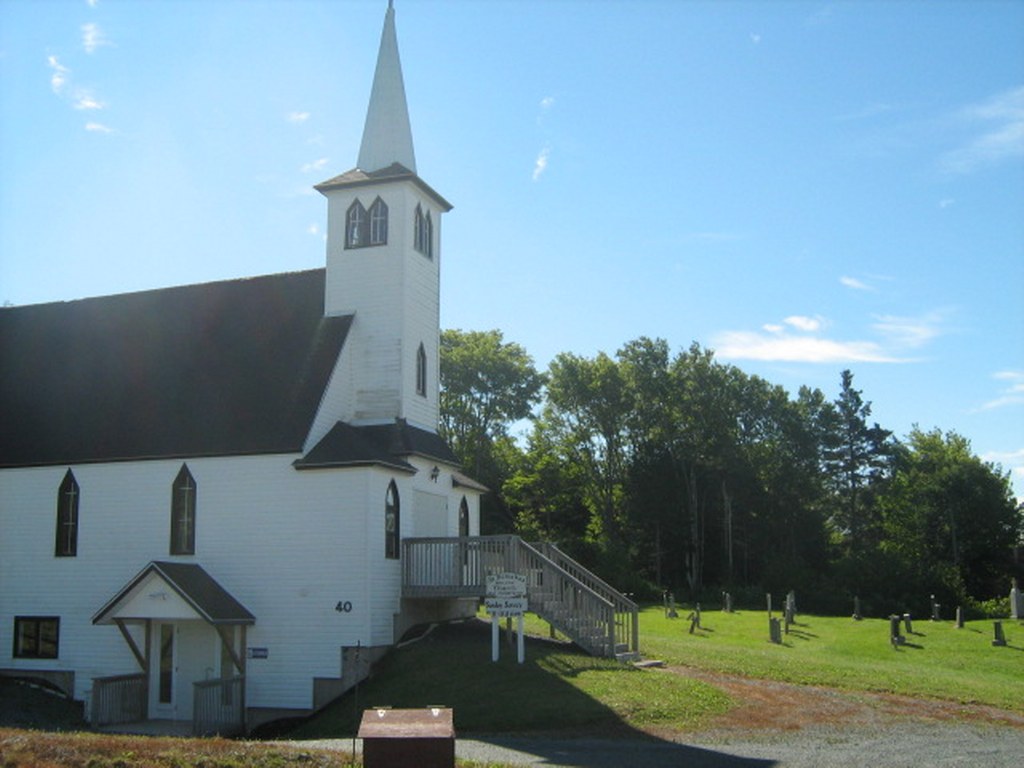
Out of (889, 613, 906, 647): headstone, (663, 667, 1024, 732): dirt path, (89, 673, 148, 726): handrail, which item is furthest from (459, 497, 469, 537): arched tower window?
(889, 613, 906, 647): headstone

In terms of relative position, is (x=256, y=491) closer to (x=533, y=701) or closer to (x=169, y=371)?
(x=169, y=371)

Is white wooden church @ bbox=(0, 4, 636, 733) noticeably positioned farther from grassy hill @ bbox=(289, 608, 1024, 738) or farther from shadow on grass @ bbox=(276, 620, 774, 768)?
grassy hill @ bbox=(289, 608, 1024, 738)

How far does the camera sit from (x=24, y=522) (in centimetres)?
2781

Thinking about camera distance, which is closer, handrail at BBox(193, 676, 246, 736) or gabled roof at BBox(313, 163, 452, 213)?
handrail at BBox(193, 676, 246, 736)

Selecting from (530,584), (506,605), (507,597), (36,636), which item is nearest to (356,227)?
(530,584)

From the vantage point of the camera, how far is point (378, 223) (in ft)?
95.0

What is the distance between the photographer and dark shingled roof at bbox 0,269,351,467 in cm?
2652

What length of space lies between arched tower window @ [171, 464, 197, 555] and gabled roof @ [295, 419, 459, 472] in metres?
3.44

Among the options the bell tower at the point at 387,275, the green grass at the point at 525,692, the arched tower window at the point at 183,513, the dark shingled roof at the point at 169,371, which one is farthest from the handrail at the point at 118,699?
the bell tower at the point at 387,275

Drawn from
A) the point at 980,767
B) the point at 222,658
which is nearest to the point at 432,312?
the point at 222,658

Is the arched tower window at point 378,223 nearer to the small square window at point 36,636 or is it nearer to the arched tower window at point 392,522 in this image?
the arched tower window at point 392,522

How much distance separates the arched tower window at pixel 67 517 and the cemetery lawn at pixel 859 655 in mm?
15931

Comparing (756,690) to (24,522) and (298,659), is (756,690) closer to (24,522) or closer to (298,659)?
(298,659)

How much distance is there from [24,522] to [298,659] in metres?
9.64
